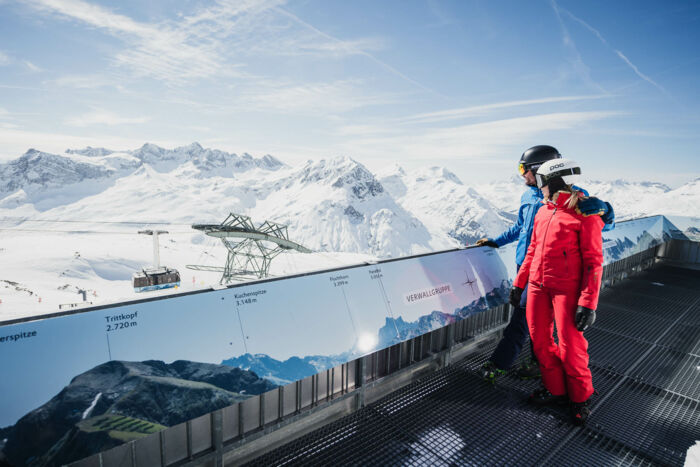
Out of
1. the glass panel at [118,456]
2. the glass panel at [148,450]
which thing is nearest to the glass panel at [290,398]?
the glass panel at [148,450]

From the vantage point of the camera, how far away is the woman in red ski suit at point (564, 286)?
257 cm

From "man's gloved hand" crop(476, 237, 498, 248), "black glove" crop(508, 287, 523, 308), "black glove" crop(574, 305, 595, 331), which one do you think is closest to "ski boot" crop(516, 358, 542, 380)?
"black glove" crop(508, 287, 523, 308)

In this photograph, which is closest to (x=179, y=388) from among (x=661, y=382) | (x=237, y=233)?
(x=661, y=382)

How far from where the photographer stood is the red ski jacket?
255 centimetres

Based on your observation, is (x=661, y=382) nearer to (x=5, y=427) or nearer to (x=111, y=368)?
(x=111, y=368)

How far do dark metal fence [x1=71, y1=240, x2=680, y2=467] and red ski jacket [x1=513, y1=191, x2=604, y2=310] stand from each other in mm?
913

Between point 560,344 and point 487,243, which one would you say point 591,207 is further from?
point 487,243

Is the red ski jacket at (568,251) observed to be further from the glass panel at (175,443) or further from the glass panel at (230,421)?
the glass panel at (175,443)

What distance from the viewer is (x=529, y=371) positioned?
3.21 metres

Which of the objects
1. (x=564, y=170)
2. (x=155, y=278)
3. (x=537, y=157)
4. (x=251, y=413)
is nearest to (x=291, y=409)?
(x=251, y=413)

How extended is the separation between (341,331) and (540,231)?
5.38ft

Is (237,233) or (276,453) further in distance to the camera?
(237,233)

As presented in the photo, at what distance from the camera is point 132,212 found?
17300 cm

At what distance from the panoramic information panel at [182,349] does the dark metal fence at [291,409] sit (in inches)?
8.3
